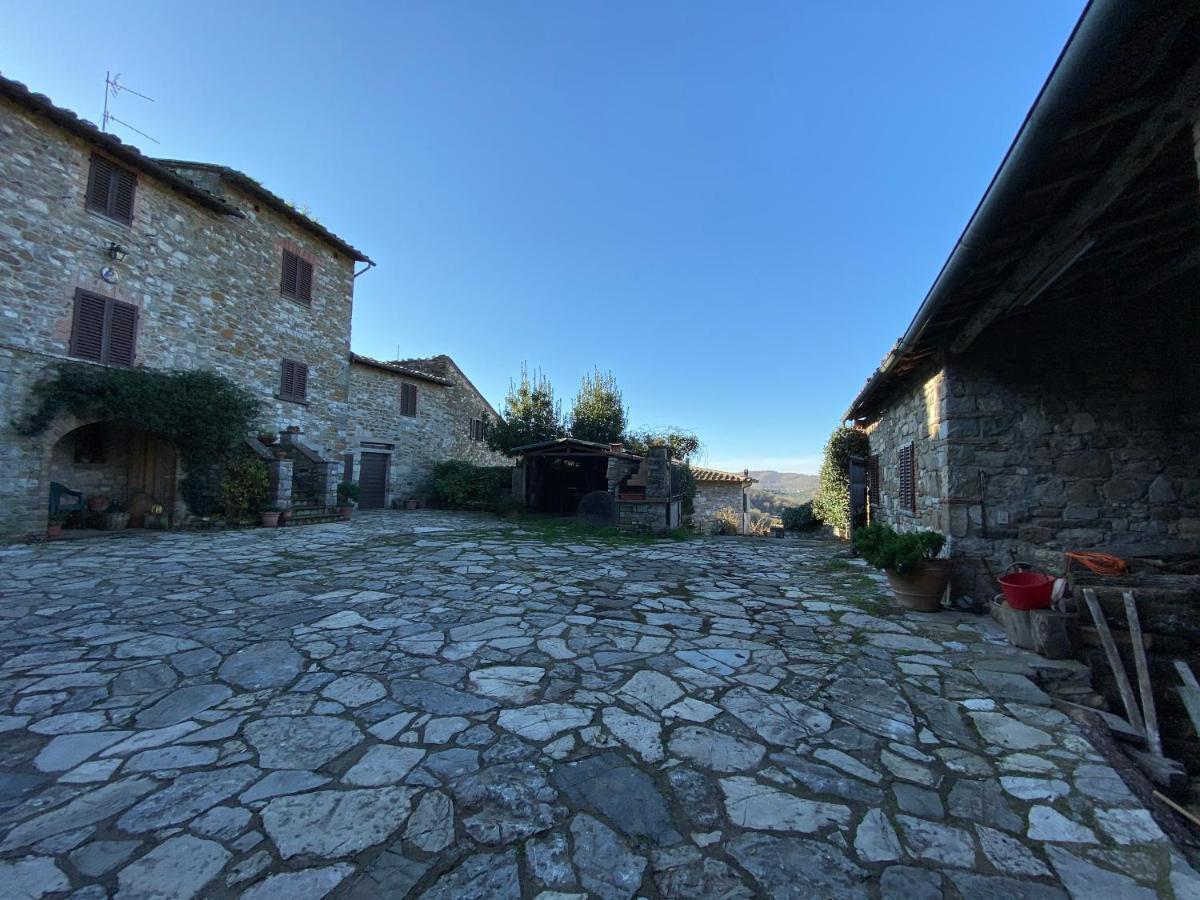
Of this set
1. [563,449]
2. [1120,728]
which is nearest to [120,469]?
[563,449]

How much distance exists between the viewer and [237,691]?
2963mm

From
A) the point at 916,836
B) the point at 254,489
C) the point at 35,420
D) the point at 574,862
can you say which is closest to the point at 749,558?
the point at 916,836

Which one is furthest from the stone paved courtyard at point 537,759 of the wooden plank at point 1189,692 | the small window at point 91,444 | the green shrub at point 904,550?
the small window at point 91,444

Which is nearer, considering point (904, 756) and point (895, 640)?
point (904, 756)

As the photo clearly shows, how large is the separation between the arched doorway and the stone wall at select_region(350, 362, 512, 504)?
551 cm

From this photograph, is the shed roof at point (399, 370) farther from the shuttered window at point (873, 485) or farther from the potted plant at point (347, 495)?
the shuttered window at point (873, 485)

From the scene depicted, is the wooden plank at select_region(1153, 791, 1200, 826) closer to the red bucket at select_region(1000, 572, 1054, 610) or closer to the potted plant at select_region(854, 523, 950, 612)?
the red bucket at select_region(1000, 572, 1054, 610)

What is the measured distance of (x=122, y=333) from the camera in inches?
373

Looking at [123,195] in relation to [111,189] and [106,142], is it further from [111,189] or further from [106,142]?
[106,142]

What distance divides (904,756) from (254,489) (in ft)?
40.3

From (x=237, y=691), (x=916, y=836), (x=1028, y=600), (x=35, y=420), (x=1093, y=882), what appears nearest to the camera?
(x=1093, y=882)

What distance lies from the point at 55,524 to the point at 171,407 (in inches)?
101

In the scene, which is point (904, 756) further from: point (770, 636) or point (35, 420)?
point (35, 420)

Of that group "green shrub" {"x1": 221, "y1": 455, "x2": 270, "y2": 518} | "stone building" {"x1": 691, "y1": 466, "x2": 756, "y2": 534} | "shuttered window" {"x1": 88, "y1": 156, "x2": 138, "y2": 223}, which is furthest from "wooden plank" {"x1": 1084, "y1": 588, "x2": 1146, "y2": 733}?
"stone building" {"x1": 691, "y1": 466, "x2": 756, "y2": 534}
